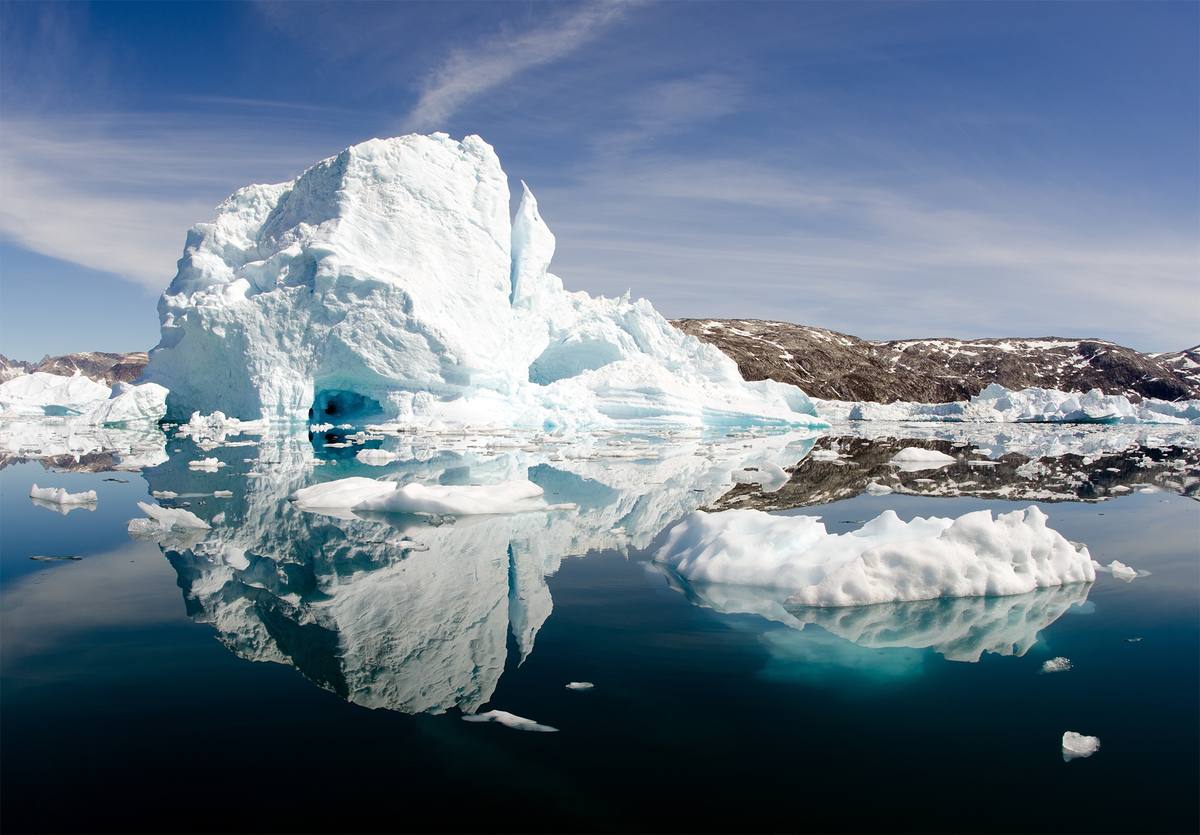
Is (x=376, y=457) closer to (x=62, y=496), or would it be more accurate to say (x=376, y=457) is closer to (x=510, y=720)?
(x=62, y=496)

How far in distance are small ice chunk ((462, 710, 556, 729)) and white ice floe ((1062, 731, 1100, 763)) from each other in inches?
69.4

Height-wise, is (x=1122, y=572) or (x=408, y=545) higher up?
(x=408, y=545)

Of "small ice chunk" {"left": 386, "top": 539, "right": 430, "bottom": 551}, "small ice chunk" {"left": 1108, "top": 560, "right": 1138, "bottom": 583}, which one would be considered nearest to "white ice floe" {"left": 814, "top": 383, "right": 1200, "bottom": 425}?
"small ice chunk" {"left": 1108, "top": 560, "right": 1138, "bottom": 583}

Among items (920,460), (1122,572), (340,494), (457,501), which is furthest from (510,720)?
(920,460)

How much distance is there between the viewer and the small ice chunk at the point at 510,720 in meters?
2.46

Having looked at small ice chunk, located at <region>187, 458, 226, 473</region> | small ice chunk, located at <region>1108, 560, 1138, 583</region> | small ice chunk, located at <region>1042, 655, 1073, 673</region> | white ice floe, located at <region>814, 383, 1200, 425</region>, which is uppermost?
white ice floe, located at <region>814, 383, 1200, 425</region>

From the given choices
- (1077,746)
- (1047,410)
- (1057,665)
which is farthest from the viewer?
(1047,410)

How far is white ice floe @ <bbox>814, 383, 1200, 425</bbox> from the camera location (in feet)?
109

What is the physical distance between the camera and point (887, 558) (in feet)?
13.0

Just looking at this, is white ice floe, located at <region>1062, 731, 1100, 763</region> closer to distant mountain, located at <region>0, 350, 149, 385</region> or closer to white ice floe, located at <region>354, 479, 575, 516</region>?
white ice floe, located at <region>354, 479, 575, 516</region>

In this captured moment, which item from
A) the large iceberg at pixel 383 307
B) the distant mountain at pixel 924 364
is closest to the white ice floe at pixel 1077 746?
the large iceberg at pixel 383 307

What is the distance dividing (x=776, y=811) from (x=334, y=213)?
1971 cm

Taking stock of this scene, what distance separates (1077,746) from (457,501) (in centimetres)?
504

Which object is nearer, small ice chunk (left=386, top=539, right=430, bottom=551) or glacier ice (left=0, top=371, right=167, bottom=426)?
small ice chunk (left=386, top=539, right=430, bottom=551)
